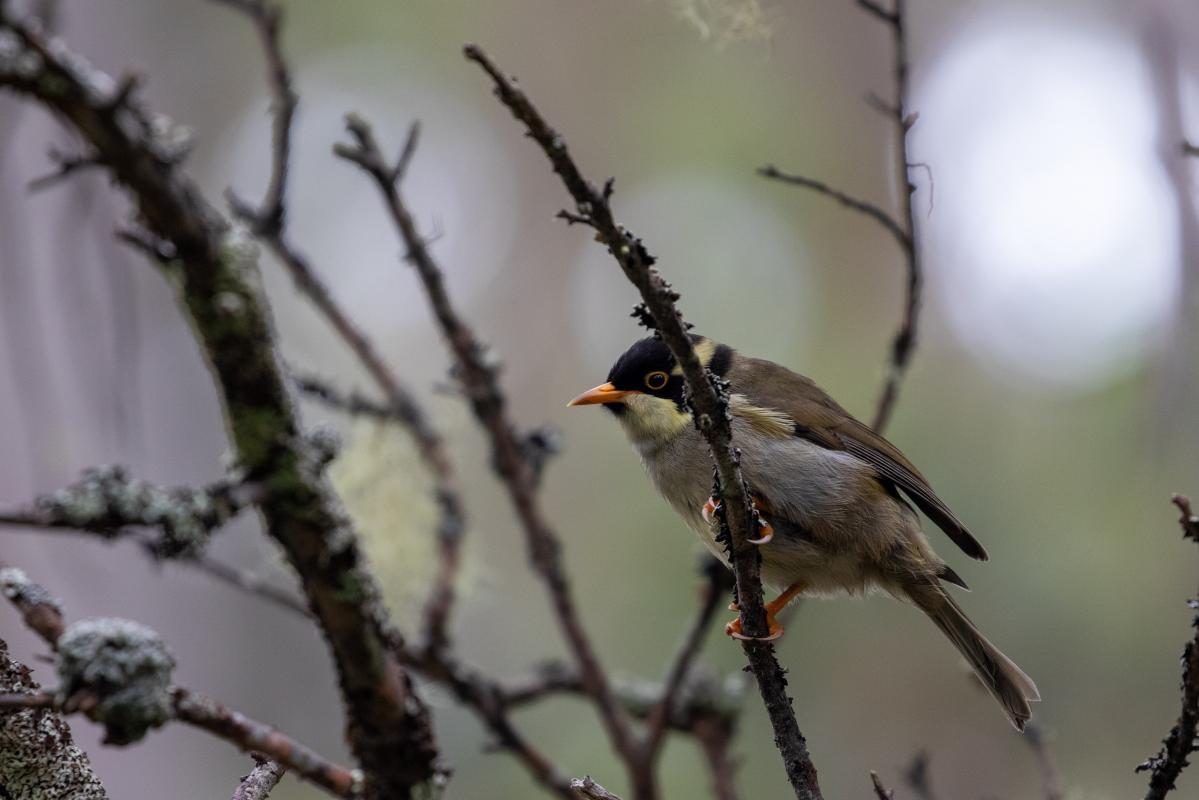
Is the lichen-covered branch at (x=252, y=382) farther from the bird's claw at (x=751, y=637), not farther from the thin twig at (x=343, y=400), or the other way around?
the thin twig at (x=343, y=400)

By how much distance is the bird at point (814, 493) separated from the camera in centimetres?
387

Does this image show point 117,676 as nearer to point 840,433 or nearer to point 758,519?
point 758,519

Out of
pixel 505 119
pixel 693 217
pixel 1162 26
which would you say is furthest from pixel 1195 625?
pixel 505 119

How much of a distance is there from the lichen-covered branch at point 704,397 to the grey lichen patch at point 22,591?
37.9 inches

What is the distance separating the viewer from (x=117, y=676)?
53.6 inches

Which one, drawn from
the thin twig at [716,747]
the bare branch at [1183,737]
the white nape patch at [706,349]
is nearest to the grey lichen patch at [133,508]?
the bare branch at [1183,737]

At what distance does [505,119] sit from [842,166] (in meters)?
3.99

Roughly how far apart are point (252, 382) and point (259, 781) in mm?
1002

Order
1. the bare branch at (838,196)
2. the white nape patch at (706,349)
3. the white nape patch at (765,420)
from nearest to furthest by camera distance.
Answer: the bare branch at (838,196), the white nape patch at (765,420), the white nape patch at (706,349)

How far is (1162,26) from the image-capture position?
2859 mm

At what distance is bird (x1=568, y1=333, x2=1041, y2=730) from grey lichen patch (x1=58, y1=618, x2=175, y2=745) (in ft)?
8.14

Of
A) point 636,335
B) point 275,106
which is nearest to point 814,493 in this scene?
point 275,106

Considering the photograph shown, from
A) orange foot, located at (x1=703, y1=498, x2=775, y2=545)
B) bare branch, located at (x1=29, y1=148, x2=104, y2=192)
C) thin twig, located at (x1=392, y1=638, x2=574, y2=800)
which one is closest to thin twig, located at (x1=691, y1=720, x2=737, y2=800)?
thin twig, located at (x1=392, y1=638, x2=574, y2=800)

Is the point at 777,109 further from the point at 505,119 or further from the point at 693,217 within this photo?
the point at 505,119
